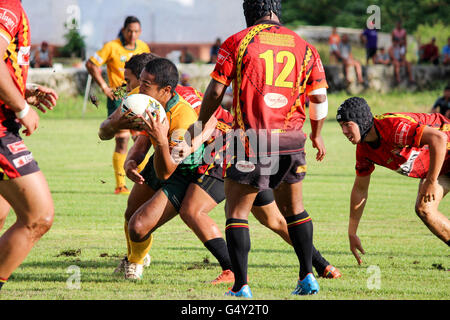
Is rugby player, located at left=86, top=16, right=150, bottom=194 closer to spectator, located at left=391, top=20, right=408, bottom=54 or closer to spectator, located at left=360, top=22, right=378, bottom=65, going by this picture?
spectator, located at left=391, top=20, right=408, bottom=54

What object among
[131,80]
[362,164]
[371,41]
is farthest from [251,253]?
[371,41]

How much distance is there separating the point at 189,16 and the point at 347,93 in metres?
10.5

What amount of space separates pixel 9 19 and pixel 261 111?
1824 mm

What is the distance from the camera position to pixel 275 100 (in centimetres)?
538

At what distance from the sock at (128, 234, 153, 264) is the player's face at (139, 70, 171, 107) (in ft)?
3.84

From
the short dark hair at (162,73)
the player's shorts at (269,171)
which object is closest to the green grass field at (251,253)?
the player's shorts at (269,171)

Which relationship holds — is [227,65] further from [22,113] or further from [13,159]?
[13,159]

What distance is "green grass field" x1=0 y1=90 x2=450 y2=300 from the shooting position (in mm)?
5836

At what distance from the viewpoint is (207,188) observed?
20.9 feet

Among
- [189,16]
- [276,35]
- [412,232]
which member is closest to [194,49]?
[189,16]

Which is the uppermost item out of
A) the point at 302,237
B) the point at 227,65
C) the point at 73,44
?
the point at 227,65

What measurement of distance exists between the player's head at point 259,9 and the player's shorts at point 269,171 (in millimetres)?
1080

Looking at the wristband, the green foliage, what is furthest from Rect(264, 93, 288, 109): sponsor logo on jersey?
the green foliage
